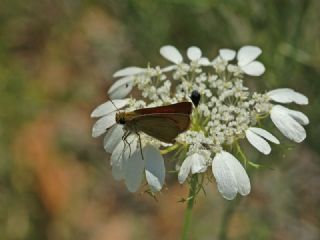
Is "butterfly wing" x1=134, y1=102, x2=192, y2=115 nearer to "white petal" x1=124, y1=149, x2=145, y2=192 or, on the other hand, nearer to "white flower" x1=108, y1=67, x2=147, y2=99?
"white petal" x1=124, y1=149, x2=145, y2=192

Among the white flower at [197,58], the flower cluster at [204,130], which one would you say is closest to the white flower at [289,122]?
the flower cluster at [204,130]

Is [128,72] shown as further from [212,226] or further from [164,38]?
[212,226]

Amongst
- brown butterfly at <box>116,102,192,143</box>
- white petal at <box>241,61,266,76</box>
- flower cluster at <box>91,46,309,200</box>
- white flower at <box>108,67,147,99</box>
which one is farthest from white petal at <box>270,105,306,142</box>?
white flower at <box>108,67,147,99</box>

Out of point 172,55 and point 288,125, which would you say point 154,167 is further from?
point 172,55

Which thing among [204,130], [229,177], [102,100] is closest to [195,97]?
[204,130]

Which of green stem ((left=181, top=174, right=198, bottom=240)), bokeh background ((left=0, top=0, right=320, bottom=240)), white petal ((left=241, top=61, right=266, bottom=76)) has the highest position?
white petal ((left=241, top=61, right=266, bottom=76))

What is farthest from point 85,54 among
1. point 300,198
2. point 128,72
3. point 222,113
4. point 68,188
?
point 222,113

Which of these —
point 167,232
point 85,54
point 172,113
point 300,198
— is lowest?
point 167,232
